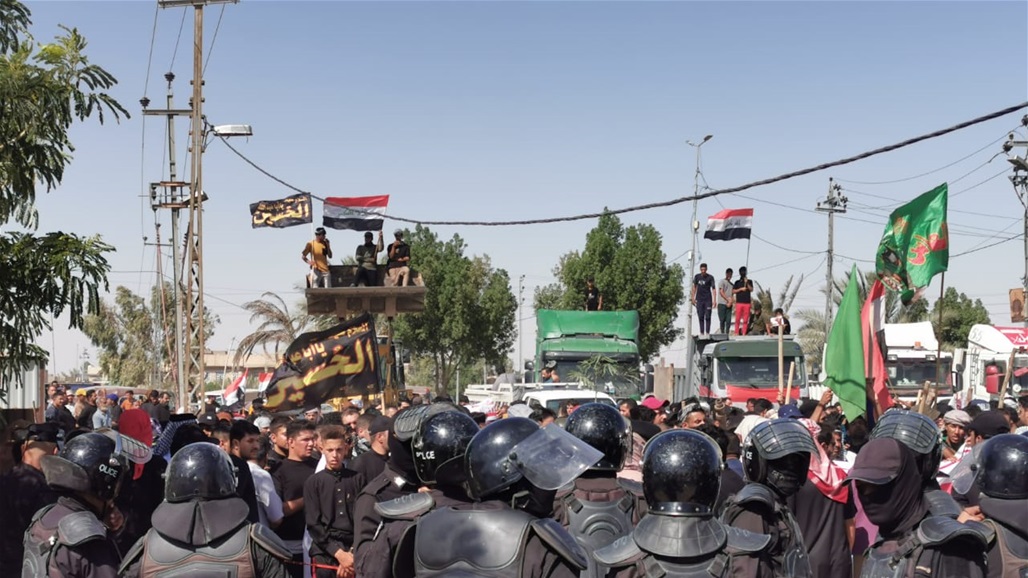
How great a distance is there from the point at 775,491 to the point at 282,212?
74.0ft

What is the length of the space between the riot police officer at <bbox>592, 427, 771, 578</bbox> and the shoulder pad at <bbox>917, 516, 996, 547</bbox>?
76 centimetres

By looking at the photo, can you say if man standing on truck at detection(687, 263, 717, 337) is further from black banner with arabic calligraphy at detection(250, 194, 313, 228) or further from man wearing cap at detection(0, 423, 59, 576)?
man wearing cap at detection(0, 423, 59, 576)

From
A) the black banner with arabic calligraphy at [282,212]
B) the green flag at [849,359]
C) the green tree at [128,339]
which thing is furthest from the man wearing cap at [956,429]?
the green tree at [128,339]

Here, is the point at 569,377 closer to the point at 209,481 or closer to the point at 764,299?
the point at 209,481

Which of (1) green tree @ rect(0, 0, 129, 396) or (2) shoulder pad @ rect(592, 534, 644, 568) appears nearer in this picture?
(2) shoulder pad @ rect(592, 534, 644, 568)

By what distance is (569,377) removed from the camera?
83.5ft

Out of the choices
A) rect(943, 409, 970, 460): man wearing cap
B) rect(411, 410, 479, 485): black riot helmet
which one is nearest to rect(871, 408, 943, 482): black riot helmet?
rect(411, 410, 479, 485): black riot helmet

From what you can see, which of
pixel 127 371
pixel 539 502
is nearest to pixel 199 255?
pixel 539 502

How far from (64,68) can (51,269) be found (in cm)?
161

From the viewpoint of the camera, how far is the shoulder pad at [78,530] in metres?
5.08

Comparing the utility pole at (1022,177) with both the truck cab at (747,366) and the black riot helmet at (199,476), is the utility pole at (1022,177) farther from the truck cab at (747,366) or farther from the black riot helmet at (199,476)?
the black riot helmet at (199,476)

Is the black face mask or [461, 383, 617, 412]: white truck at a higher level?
the black face mask

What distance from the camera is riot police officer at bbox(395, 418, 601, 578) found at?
12.0 ft

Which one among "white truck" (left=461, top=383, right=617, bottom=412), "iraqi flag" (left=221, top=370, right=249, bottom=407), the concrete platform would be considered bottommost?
"iraqi flag" (left=221, top=370, right=249, bottom=407)
